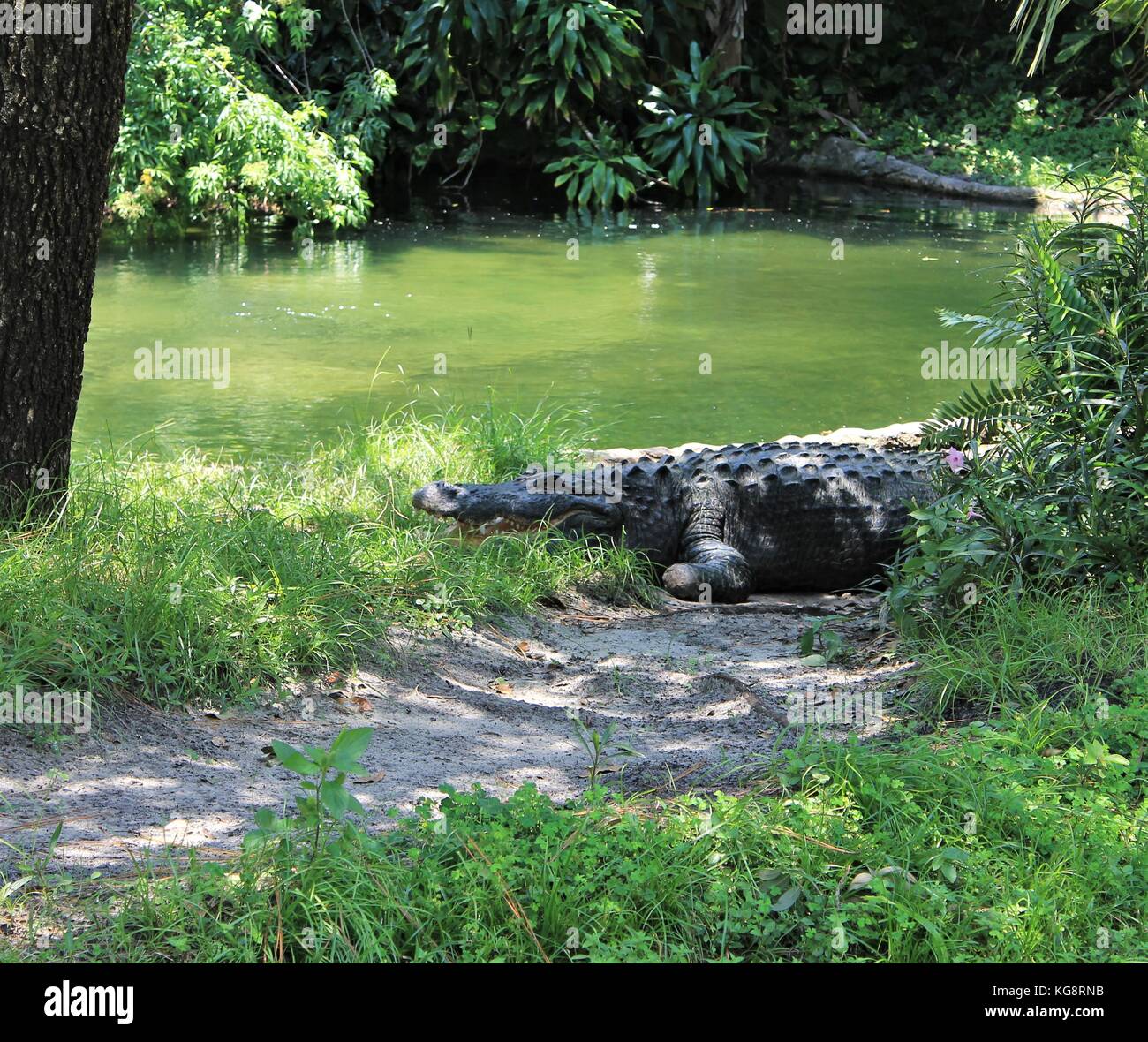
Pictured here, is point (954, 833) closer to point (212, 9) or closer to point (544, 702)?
point (544, 702)

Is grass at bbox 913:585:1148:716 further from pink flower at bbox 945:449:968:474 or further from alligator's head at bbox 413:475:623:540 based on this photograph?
alligator's head at bbox 413:475:623:540

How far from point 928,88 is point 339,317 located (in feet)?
45.3

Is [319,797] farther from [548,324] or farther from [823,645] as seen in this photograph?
[548,324]

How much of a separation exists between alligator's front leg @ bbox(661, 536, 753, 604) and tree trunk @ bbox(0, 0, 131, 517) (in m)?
2.55

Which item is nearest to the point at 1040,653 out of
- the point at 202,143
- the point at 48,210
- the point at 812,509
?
the point at 812,509

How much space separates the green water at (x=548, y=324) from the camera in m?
8.09

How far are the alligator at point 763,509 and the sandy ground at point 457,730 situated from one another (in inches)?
40.6

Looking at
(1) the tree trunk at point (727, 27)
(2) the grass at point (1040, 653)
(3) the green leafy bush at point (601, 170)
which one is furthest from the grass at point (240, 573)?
(1) the tree trunk at point (727, 27)

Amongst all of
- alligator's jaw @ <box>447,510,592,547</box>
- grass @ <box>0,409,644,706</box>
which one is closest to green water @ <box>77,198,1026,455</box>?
grass @ <box>0,409,644,706</box>

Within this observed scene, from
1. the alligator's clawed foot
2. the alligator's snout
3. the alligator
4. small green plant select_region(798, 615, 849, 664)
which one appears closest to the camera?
small green plant select_region(798, 615, 849, 664)

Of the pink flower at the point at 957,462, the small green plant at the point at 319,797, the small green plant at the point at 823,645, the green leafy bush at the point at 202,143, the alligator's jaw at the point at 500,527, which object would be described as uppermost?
the green leafy bush at the point at 202,143

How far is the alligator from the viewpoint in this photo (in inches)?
225

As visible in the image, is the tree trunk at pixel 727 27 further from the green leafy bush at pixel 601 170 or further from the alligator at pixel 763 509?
the alligator at pixel 763 509
